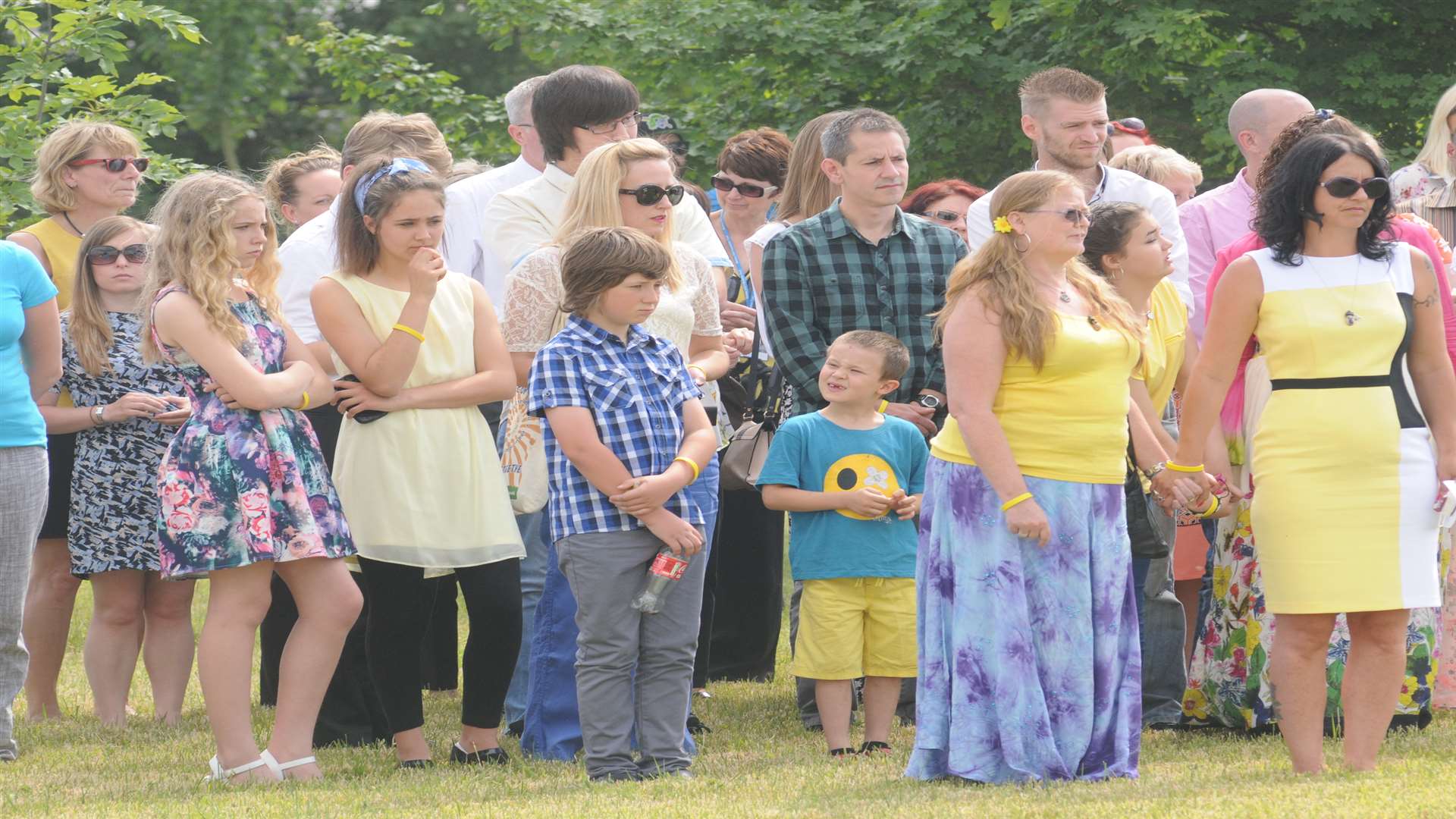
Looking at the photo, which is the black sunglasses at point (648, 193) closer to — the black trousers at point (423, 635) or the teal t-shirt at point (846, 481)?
the teal t-shirt at point (846, 481)

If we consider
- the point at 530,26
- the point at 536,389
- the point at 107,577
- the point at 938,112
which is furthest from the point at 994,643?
the point at 530,26

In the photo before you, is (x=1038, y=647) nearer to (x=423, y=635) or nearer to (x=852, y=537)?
(x=852, y=537)

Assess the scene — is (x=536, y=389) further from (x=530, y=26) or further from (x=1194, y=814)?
(x=530, y=26)

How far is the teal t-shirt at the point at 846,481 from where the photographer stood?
6.16 m

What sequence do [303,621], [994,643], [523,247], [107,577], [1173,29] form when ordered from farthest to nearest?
1. [1173,29]
2. [107,577]
3. [523,247]
4. [303,621]
5. [994,643]

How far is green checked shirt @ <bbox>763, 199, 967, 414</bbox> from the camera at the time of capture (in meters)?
6.66

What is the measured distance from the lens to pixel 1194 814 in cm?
462

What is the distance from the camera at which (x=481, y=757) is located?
5898 millimetres

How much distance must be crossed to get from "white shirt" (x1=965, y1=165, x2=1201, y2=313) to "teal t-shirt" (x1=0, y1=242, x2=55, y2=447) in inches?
135

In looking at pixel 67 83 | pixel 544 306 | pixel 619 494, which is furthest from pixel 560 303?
pixel 67 83

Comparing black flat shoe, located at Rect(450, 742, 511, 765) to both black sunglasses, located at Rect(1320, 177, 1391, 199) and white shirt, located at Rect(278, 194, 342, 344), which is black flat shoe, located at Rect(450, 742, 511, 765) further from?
black sunglasses, located at Rect(1320, 177, 1391, 199)

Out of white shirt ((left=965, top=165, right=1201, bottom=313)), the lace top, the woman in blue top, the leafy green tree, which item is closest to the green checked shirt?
white shirt ((left=965, top=165, right=1201, bottom=313))

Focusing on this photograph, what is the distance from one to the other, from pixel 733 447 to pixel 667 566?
4.86ft

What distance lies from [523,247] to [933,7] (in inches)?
262
